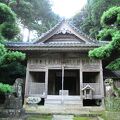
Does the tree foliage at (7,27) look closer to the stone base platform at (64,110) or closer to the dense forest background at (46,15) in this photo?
the stone base platform at (64,110)

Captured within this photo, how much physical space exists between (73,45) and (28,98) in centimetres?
523

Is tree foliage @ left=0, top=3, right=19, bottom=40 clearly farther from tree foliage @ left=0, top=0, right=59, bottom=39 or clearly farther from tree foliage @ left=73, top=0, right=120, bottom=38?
tree foliage @ left=73, top=0, right=120, bottom=38

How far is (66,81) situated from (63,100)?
530 cm

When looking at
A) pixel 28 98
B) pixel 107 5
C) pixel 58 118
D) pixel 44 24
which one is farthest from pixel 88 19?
pixel 58 118

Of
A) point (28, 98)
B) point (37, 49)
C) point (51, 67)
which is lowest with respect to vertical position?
point (28, 98)

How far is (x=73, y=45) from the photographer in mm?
16141

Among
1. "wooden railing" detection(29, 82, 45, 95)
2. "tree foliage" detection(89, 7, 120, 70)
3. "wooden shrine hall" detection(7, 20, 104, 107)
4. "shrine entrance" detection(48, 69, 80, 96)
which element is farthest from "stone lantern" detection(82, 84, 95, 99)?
"tree foliage" detection(89, 7, 120, 70)

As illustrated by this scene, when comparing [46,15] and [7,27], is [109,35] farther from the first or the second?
[46,15]

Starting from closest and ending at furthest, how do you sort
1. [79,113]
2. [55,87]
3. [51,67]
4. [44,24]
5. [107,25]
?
[107,25]
[79,113]
[51,67]
[55,87]
[44,24]

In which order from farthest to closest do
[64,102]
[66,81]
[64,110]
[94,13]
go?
[94,13] → [66,81] → [64,102] → [64,110]

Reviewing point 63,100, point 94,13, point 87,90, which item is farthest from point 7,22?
point 94,13

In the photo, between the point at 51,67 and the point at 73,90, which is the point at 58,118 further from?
the point at 73,90

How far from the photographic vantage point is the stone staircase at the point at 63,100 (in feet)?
52.9

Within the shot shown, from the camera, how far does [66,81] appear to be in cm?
2142
